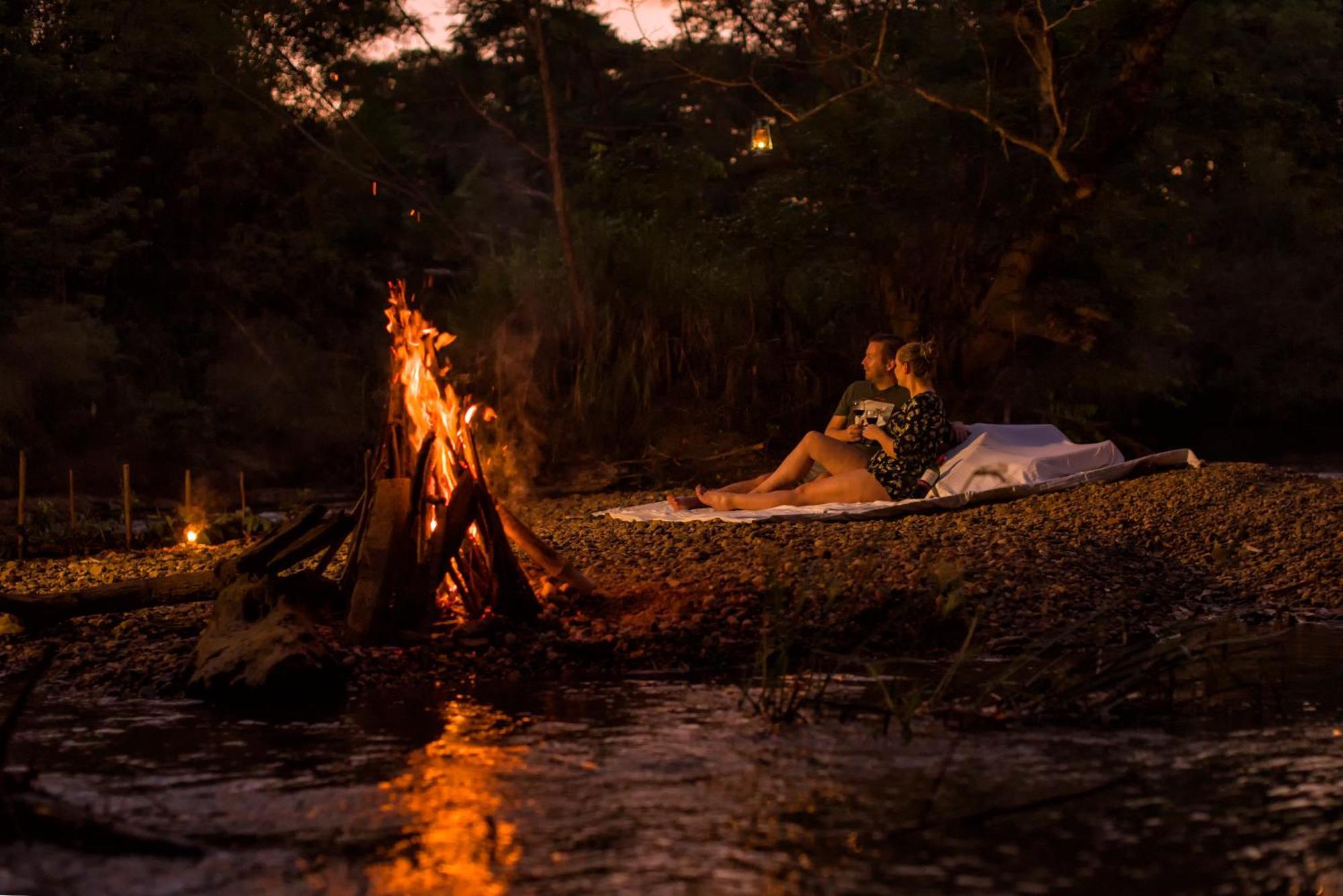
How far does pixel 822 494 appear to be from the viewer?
426 inches

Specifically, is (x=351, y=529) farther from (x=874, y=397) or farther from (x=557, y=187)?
(x=557, y=187)

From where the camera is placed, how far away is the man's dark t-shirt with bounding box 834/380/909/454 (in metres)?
11.1

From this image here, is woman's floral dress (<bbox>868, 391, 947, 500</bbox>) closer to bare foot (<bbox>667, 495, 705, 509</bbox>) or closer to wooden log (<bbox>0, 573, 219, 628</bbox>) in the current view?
bare foot (<bbox>667, 495, 705, 509</bbox>)

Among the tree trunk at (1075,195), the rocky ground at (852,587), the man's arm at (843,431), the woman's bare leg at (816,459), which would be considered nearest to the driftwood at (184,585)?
the rocky ground at (852,587)

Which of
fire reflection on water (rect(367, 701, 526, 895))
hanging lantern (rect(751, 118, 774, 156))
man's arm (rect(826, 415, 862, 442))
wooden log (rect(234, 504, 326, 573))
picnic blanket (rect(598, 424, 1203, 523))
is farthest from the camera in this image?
hanging lantern (rect(751, 118, 774, 156))

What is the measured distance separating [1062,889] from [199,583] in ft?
16.3

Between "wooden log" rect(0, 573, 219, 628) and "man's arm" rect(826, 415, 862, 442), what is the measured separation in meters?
5.13

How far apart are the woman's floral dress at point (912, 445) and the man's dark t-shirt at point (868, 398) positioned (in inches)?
14.2

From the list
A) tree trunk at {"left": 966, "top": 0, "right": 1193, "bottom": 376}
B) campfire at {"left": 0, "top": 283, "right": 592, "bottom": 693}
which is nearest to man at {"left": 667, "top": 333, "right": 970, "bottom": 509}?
campfire at {"left": 0, "top": 283, "right": 592, "bottom": 693}

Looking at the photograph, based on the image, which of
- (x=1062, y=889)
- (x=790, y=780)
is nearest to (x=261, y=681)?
(x=790, y=780)

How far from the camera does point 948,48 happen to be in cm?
1756

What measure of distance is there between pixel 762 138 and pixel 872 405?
609cm

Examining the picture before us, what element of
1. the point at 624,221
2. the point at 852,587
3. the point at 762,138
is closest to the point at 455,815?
the point at 852,587

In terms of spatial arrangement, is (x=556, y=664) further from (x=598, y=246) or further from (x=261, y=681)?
(x=598, y=246)
